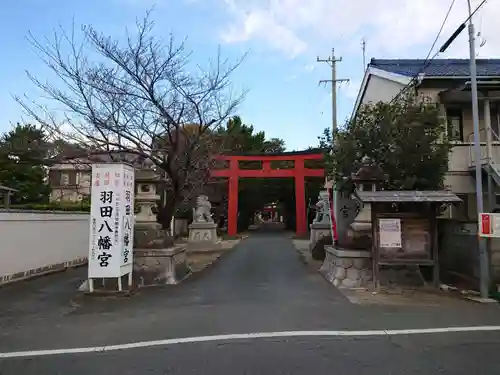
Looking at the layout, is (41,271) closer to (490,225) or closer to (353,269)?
(353,269)

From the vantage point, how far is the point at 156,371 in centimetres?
551

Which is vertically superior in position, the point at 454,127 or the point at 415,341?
the point at 454,127

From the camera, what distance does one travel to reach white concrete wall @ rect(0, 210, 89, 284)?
519 inches

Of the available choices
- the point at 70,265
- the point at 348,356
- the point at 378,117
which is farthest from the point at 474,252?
the point at 70,265

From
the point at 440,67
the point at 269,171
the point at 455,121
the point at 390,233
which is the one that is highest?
the point at 440,67

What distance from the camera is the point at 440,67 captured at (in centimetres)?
2011

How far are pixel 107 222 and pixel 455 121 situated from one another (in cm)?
1301

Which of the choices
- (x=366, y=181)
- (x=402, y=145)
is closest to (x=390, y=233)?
(x=366, y=181)

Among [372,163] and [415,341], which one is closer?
[415,341]

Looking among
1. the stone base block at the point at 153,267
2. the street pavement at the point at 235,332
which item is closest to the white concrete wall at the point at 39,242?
the street pavement at the point at 235,332

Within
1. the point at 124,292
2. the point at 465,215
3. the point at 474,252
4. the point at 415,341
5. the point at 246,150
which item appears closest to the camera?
the point at 415,341

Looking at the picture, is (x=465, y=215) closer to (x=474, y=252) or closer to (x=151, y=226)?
(x=474, y=252)

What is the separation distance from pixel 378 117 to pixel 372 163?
1347 millimetres

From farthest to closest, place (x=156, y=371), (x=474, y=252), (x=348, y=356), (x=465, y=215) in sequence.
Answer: (x=465, y=215) < (x=474, y=252) < (x=348, y=356) < (x=156, y=371)
